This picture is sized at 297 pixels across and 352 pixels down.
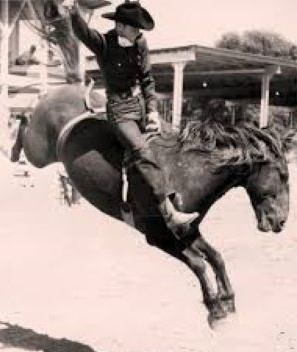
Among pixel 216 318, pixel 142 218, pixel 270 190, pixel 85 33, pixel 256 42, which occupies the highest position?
pixel 256 42

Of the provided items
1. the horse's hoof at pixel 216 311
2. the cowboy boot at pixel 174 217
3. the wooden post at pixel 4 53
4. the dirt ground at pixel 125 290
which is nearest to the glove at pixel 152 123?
the cowboy boot at pixel 174 217

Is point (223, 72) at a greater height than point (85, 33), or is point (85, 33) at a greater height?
point (85, 33)

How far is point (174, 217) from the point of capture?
16.2ft

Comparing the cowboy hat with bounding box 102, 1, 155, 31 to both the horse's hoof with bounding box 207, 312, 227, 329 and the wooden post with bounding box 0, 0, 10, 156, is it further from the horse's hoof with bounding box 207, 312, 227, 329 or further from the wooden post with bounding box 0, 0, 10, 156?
the wooden post with bounding box 0, 0, 10, 156

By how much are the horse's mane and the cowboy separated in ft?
0.87

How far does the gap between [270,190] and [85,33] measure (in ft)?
5.11

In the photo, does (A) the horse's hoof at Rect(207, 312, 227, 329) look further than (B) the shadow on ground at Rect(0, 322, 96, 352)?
No

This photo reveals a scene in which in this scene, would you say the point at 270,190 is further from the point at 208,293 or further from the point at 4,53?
the point at 4,53

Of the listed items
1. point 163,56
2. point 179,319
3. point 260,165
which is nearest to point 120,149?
point 260,165

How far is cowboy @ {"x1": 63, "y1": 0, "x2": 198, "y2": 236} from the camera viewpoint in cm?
500

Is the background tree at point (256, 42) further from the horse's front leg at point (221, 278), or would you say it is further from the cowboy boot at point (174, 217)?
the cowboy boot at point (174, 217)

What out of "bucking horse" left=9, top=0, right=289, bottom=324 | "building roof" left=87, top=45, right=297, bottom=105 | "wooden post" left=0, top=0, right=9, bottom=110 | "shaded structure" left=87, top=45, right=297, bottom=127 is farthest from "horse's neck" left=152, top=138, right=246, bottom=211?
"building roof" left=87, top=45, right=297, bottom=105

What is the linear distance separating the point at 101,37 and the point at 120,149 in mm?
748

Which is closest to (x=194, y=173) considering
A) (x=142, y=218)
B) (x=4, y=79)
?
(x=142, y=218)
